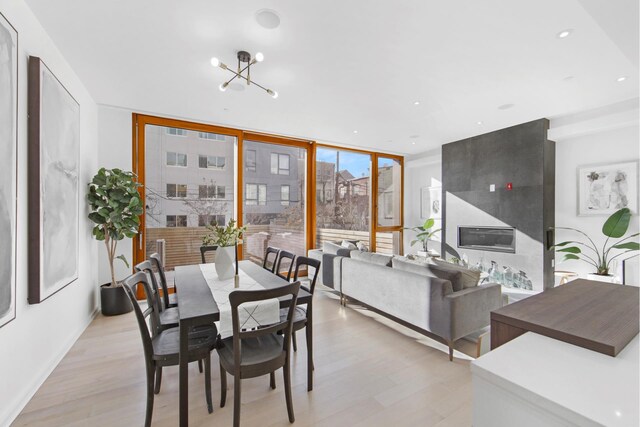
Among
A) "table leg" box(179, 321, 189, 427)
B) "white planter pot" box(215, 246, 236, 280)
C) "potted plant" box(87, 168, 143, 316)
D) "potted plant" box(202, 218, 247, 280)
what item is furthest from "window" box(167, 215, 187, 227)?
"table leg" box(179, 321, 189, 427)

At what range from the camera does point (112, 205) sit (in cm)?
338

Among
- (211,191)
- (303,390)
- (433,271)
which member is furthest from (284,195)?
(303,390)

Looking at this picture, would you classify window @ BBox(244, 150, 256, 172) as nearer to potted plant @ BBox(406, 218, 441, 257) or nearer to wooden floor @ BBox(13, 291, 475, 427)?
wooden floor @ BBox(13, 291, 475, 427)

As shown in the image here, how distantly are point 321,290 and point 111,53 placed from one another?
13.2 feet

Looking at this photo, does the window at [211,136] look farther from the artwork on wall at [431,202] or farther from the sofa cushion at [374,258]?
the artwork on wall at [431,202]

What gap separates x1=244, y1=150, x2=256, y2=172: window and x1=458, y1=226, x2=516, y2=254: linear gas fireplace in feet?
13.9

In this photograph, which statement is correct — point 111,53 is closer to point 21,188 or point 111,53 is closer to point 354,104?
point 21,188

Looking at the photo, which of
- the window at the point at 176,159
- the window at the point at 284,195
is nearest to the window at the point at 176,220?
the window at the point at 176,159

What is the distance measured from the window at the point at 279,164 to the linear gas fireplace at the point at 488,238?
12.1 ft

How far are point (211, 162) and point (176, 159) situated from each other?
1.66 feet

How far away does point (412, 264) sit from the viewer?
300cm

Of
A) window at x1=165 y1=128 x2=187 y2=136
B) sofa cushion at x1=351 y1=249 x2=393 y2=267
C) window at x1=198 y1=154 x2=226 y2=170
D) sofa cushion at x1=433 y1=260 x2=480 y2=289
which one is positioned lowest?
sofa cushion at x1=433 y1=260 x2=480 y2=289

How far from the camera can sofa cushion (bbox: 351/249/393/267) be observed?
11.0 feet

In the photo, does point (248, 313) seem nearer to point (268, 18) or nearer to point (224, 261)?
point (224, 261)
